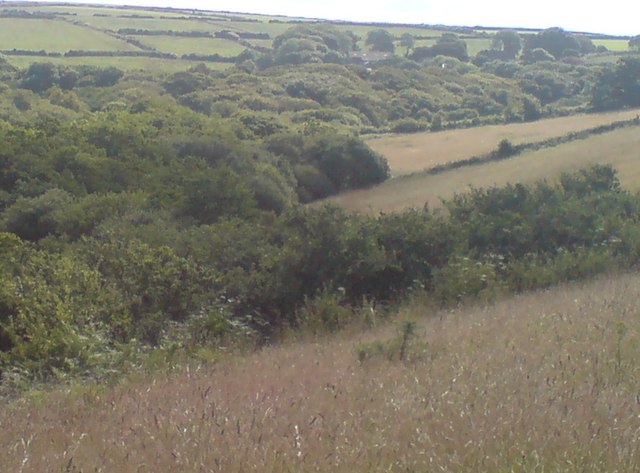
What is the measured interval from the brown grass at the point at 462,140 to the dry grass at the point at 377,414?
35074mm

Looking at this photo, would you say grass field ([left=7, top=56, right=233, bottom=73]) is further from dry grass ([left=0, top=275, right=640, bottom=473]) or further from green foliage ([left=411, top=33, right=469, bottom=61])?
dry grass ([left=0, top=275, right=640, bottom=473])

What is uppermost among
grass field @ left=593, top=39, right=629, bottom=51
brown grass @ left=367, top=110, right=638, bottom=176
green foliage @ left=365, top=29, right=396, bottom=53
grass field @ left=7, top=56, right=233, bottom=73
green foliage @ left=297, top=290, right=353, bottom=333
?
grass field @ left=593, top=39, right=629, bottom=51

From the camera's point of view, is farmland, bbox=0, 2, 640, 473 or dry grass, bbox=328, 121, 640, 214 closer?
farmland, bbox=0, 2, 640, 473

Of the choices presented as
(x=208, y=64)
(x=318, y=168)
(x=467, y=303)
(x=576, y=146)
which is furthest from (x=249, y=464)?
(x=208, y=64)

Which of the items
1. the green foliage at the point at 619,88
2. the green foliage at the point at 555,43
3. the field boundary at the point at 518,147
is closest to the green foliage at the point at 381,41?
the green foliage at the point at 555,43

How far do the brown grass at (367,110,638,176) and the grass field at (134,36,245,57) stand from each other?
36.7 meters

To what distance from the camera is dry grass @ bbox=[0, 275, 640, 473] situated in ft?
15.1

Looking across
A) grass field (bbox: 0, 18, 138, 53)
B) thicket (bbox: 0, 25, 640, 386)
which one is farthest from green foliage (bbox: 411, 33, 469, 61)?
thicket (bbox: 0, 25, 640, 386)

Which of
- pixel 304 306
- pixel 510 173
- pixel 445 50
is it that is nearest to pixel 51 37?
pixel 445 50

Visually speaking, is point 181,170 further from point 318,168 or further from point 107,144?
point 318,168

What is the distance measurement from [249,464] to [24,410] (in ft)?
9.25

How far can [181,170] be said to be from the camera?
26359mm

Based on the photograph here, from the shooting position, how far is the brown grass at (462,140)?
45.1 meters

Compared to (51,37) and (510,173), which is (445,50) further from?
(510,173)
